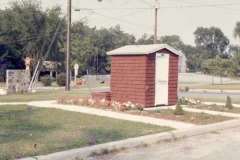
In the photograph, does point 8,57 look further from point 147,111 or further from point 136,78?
point 147,111

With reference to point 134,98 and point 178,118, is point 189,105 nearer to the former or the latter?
point 134,98

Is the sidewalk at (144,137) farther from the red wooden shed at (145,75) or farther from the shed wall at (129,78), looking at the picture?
the red wooden shed at (145,75)

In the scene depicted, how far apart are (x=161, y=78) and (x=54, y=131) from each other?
7388 mm

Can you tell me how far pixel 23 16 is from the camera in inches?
2413

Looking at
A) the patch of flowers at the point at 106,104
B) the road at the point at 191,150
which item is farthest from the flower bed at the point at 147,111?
the road at the point at 191,150

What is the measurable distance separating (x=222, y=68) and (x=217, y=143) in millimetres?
50352

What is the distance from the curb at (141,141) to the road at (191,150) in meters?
0.16

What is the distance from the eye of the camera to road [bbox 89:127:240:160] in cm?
726

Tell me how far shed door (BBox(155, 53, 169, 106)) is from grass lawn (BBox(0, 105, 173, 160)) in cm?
420

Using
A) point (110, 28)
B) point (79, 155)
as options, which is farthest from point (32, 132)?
point (110, 28)

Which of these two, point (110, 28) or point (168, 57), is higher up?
point (110, 28)

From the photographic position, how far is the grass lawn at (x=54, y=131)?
7152 mm

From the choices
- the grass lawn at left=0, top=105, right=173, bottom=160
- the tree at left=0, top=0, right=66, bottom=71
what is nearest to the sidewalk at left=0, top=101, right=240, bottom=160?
the grass lawn at left=0, top=105, right=173, bottom=160

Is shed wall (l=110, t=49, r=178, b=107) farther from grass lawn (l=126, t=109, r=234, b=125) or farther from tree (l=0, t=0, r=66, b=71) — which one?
tree (l=0, t=0, r=66, b=71)
